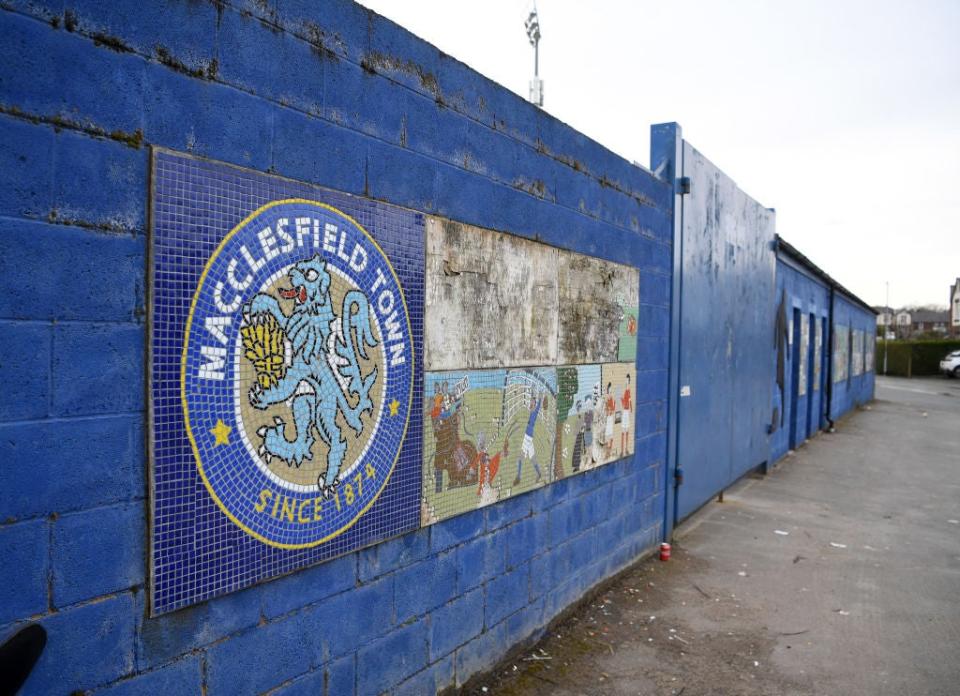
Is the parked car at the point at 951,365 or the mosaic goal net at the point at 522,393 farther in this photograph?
the parked car at the point at 951,365

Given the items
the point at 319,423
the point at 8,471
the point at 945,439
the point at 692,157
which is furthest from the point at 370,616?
the point at 945,439

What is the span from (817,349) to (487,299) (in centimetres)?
1460

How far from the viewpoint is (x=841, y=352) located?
778 inches

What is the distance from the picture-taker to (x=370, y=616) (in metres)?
3.28

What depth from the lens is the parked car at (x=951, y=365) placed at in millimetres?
40125

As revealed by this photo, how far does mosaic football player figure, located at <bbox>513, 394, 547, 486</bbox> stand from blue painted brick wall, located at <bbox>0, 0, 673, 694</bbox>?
1.21ft

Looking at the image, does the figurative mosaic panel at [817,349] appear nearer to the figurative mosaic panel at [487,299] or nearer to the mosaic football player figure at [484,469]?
the figurative mosaic panel at [487,299]

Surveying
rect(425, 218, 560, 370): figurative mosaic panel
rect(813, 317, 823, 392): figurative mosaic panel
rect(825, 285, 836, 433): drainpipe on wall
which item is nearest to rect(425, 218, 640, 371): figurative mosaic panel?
rect(425, 218, 560, 370): figurative mosaic panel

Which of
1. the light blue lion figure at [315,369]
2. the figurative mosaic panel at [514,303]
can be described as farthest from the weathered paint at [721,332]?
the light blue lion figure at [315,369]

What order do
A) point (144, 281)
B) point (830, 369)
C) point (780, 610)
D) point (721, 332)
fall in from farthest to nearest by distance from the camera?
point (830, 369), point (721, 332), point (780, 610), point (144, 281)

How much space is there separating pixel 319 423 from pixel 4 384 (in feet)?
3.83

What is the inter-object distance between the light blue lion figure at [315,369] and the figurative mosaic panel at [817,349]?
15194 mm

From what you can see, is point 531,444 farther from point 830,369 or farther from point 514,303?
point 830,369

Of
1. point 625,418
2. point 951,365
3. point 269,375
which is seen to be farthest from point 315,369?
point 951,365
